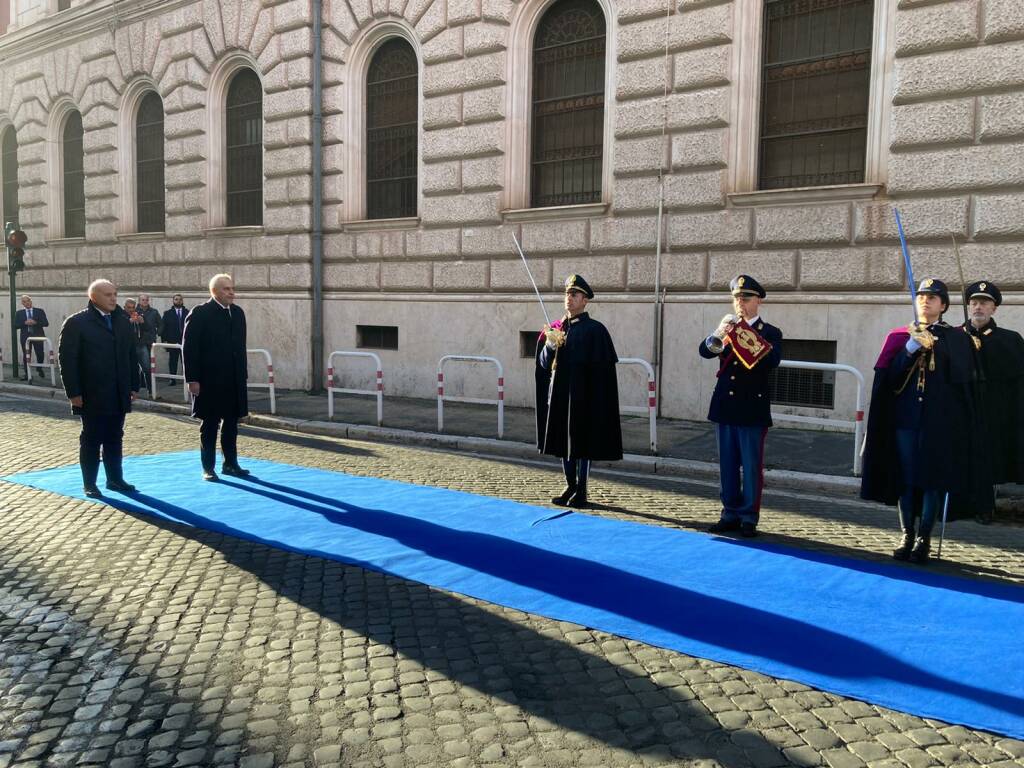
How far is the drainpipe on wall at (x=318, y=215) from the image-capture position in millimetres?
16641

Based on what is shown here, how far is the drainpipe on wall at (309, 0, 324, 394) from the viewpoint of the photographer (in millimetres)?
16641

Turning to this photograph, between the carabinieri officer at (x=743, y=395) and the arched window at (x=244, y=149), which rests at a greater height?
the arched window at (x=244, y=149)

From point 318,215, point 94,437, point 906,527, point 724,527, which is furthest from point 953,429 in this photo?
point 318,215

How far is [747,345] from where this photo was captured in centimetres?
654

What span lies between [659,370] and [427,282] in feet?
15.2

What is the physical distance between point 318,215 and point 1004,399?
1262 cm

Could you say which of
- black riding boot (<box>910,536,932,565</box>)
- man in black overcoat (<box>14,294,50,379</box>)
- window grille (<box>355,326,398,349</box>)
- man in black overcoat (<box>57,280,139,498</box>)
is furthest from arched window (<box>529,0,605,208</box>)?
man in black overcoat (<box>14,294,50,379</box>)

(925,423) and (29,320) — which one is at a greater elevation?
(29,320)

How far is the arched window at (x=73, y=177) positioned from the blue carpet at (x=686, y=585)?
56.2ft

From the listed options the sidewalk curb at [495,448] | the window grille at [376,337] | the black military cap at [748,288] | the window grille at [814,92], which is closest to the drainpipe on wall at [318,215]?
the window grille at [376,337]

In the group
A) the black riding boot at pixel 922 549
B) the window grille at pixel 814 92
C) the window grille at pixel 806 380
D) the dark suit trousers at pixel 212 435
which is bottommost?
the black riding boot at pixel 922 549

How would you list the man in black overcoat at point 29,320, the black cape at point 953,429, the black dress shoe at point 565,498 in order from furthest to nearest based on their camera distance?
the man in black overcoat at point 29,320
the black dress shoe at point 565,498
the black cape at point 953,429

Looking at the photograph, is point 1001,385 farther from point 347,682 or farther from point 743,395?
point 347,682

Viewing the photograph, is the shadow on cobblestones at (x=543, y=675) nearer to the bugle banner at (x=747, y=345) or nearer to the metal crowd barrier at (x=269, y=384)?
the bugle banner at (x=747, y=345)
